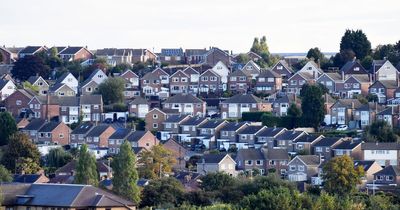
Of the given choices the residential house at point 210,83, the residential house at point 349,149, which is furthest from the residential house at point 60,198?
the residential house at point 210,83

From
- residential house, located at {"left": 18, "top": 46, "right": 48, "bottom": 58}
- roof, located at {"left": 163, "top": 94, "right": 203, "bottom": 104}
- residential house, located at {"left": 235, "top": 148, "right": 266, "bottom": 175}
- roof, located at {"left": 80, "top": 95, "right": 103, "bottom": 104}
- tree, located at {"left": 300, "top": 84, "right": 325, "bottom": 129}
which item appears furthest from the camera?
residential house, located at {"left": 18, "top": 46, "right": 48, "bottom": 58}

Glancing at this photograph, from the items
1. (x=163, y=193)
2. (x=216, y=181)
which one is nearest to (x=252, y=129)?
(x=216, y=181)

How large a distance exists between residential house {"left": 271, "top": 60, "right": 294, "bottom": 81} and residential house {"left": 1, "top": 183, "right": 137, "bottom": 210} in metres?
30.9

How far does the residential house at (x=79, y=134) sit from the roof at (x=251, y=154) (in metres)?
8.50

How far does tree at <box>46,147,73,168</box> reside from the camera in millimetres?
Result: 64688

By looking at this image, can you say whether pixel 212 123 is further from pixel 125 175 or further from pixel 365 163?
pixel 125 175

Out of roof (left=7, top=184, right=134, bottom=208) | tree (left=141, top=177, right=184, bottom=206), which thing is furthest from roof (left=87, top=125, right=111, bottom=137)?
roof (left=7, top=184, right=134, bottom=208)

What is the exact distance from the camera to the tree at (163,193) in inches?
2071

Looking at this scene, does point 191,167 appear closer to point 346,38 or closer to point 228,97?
point 228,97

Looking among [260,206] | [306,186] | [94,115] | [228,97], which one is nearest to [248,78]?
[228,97]

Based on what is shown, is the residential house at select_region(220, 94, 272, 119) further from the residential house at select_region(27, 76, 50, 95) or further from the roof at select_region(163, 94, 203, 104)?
the residential house at select_region(27, 76, 50, 95)

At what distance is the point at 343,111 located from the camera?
6925 centimetres

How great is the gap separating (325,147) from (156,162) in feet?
23.3

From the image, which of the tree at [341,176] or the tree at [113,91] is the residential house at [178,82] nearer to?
the tree at [113,91]
